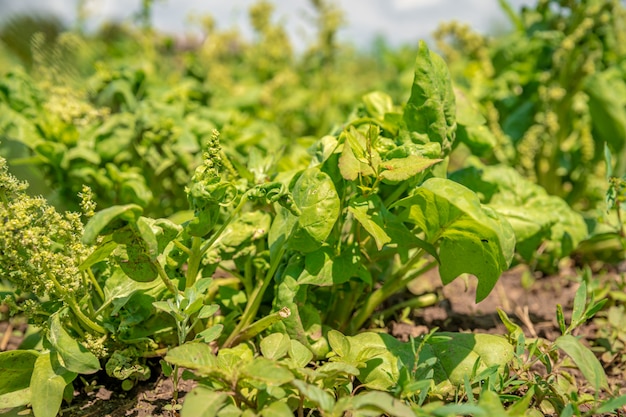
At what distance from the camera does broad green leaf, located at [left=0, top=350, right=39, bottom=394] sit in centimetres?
138

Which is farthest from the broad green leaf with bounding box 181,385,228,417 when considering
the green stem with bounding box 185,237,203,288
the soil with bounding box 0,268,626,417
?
the green stem with bounding box 185,237,203,288

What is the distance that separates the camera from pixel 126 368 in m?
1.44

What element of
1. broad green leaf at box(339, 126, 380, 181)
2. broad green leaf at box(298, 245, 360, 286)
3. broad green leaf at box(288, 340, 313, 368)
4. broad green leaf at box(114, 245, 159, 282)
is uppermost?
broad green leaf at box(339, 126, 380, 181)

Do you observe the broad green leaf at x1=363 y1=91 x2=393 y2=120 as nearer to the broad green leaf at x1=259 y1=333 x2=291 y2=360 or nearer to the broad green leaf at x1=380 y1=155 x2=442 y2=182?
the broad green leaf at x1=380 y1=155 x2=442 y2=182

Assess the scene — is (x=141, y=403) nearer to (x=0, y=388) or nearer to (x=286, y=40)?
A: (x=0, y=388)

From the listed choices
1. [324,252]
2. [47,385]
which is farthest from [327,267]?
[47,385]

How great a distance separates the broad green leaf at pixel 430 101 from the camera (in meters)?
1.60

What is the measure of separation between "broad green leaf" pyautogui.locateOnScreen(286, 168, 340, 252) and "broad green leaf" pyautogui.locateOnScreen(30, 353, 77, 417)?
2.17 feet

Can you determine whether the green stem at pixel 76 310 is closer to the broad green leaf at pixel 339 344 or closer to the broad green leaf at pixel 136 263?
the broad green leaf at pixel 136 263

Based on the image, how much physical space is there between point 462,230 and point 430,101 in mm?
440

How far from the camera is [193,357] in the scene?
1.21 metres

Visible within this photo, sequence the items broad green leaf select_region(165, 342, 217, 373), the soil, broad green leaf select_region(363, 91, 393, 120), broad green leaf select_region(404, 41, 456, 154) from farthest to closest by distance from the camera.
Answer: broad green leaf select_region(363, 91, 393, 120) → broad green leaf select_region(404, 41, 456, 154) → the soil → broad green leaf select_region(165, 342, 217, 373)

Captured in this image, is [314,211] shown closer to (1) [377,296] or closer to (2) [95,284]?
(1) [377,296]

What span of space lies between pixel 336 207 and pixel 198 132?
1258 millimetres
